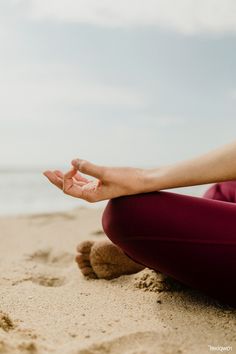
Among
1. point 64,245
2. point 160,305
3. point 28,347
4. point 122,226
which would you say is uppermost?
point 122,226

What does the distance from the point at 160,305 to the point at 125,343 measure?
410 millimetres

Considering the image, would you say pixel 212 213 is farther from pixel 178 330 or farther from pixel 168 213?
pixel 178 330

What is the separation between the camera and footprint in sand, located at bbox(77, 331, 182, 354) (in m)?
1.26

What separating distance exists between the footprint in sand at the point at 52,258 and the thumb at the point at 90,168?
1.27 meters

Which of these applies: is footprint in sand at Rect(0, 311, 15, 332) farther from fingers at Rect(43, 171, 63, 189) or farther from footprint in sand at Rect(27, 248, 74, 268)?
footprint in sand at Rect(27, 248, 74, 268)

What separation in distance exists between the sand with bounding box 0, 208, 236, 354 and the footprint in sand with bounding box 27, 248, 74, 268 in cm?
20

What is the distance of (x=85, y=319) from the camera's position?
1547 millimetres

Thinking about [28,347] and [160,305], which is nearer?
[28,347]

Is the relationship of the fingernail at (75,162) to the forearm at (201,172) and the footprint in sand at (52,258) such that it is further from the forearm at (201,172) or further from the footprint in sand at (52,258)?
the footprint in sand at (52,258)

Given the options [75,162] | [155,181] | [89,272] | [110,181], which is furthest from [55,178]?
[89,272]

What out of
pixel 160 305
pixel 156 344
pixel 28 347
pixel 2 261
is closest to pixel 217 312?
pixel 160 305

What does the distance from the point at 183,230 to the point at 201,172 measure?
0.20m

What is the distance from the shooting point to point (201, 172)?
58.7 inches

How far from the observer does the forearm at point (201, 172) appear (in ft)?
4.85
